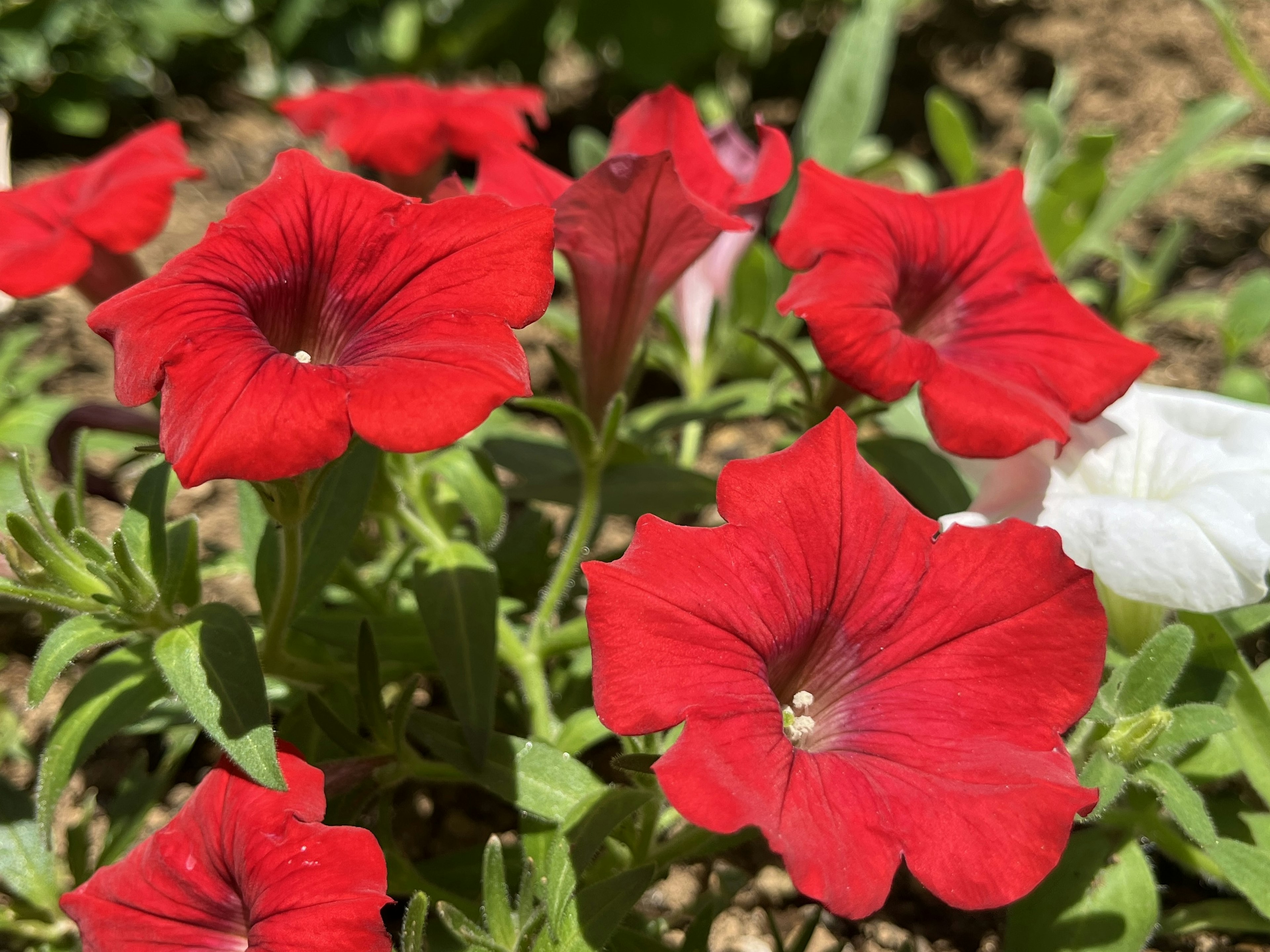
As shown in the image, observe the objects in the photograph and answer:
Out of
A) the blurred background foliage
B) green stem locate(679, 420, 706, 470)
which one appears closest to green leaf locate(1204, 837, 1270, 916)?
green stem locate(679, 420, 706, 470)

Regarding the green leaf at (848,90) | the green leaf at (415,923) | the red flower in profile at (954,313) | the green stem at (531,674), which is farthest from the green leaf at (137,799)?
the green leaf at (848,90)

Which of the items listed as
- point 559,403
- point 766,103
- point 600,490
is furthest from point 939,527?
point 766,103

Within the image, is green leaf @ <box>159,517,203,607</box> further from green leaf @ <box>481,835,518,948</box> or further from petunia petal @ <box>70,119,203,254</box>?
green leaf @ <box>481,835,518,948</box>

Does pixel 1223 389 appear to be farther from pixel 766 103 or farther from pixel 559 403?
pixel 766 103

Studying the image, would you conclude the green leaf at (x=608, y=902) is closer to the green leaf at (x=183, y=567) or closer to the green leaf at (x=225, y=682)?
the green leaf at (x=225, y=682)

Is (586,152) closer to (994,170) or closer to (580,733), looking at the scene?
(994,170)
